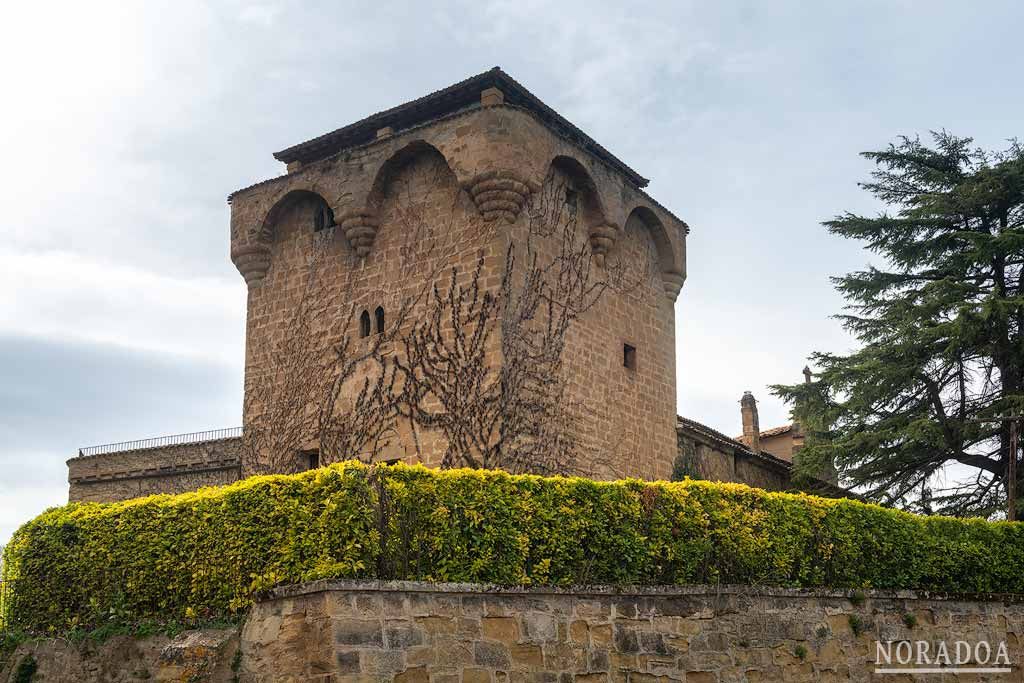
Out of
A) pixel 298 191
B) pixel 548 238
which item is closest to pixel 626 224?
pixel 548 238

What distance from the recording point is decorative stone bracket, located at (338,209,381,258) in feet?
62.7

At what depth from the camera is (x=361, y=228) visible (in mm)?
19141

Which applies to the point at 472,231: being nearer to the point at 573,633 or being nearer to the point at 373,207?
the point at 373,207

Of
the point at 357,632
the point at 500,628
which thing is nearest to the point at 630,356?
the point at 500,628

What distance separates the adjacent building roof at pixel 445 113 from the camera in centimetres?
1848

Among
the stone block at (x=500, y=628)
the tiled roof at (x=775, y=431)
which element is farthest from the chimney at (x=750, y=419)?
the stone block at (x=500, y=628)

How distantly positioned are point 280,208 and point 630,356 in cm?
653

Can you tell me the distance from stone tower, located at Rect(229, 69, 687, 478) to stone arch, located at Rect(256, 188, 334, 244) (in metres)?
0.02

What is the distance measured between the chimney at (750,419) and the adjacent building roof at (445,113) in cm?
1603

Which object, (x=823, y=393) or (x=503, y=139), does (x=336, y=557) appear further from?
(x=823, y=393)

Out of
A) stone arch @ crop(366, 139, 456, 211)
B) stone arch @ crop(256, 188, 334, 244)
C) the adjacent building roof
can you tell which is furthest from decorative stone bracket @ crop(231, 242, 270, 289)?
stone arch @ crop(366, 139, 456, 211)

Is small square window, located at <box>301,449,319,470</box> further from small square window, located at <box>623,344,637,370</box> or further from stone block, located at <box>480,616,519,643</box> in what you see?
stone block, located at <box>480,616,519,643</box>

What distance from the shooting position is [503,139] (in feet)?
57.9

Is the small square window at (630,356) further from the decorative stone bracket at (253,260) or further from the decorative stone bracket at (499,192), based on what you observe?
the decorative stone bracket at (253,260)
